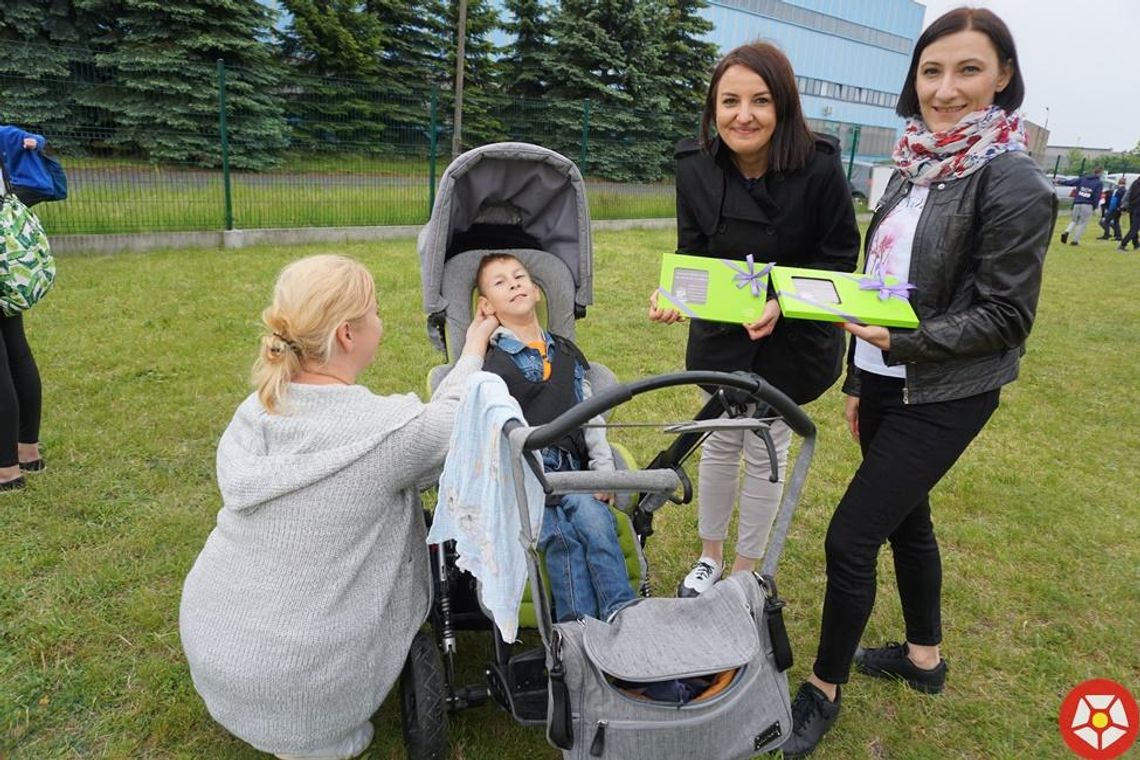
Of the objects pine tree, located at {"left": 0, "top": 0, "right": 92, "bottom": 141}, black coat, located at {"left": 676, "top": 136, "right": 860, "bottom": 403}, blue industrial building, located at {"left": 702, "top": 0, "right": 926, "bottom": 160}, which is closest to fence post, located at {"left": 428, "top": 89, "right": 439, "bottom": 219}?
pine tree, located at {"left": 0, "top": 0, "right": 92, "bottom": 141}

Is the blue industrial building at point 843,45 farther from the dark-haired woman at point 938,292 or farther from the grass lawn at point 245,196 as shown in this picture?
the dark-haired woman at point 938,292

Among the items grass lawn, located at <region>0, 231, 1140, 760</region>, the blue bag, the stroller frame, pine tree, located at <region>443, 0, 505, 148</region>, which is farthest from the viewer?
pine tree, located at <region>443, 0, 505, 148</region>

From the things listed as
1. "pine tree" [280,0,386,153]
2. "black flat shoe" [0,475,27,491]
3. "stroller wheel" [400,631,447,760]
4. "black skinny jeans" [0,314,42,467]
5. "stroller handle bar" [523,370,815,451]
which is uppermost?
"pine tree" [280,0,386,153]

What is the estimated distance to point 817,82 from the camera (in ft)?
136

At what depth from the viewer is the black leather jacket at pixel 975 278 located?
2.03 meters

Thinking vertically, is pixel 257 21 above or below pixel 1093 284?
above

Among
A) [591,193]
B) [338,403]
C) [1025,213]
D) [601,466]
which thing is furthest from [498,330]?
[591,193]

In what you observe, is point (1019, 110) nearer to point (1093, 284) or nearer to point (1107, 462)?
point (1107, 462)

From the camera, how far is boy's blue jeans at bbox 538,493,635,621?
7.32 feet

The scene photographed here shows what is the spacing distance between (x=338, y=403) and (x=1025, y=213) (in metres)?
1.90

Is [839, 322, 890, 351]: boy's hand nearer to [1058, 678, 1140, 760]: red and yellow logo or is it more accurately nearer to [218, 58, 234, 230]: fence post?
[1058, 678, 1140, 760]: red and yellow logo

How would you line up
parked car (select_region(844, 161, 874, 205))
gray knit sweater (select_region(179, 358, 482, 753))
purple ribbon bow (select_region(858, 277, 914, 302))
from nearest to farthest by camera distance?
1. gray knit sweater (select_region(179, 358, 482, 753))
2. purple ribbon bow (select_region(858, 277, 914, 302))
3. parked car (select_region(844, 161, 874, 205))

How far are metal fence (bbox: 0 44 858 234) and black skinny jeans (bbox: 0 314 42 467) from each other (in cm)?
605

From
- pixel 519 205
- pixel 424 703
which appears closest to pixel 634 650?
pixel 424 703
